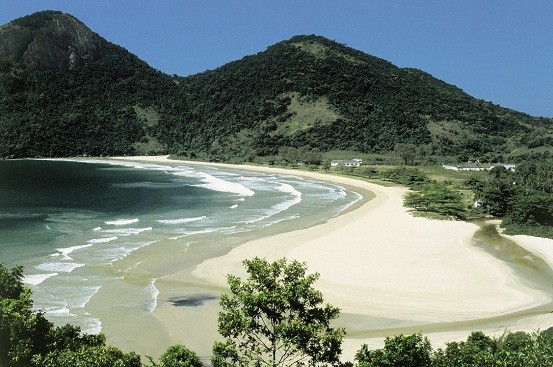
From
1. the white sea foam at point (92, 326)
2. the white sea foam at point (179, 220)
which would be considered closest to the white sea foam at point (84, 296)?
the white sea foam at point (92, 326)

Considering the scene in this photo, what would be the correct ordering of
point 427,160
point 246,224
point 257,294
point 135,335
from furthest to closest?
point 427,160, point 246,224, point 135,335, point 257,294

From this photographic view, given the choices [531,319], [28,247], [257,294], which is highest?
[257,294]

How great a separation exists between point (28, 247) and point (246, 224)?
2090cm

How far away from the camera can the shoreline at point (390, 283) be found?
79.0 ft

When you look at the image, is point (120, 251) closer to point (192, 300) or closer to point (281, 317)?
point (192, 300)

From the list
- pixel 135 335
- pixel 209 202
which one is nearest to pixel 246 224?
pixel 209 202

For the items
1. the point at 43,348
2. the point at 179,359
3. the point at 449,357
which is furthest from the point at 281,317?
the point at 43,348

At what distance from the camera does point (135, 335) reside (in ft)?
74.2

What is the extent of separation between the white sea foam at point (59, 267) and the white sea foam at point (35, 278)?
114 cm

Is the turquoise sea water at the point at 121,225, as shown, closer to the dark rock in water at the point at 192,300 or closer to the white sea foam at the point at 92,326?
the white sea foam at the point at 92,326

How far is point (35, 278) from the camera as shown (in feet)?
100

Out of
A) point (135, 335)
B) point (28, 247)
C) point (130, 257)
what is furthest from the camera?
point (28, 247)

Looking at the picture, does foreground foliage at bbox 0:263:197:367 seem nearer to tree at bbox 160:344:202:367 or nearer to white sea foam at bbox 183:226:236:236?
tree at bbox 160:344:202:367

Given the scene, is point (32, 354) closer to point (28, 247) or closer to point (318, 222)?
point (28, 247)
